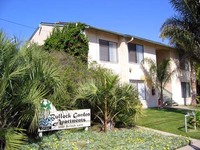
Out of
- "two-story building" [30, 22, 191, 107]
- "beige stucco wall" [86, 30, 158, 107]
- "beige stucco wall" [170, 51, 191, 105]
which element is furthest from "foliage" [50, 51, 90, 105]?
"beige stucco wall" [170, 51, 191, 105]

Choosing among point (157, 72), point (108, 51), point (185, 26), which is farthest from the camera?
point (157, 72)

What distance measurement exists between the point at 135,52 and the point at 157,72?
258 centimetres

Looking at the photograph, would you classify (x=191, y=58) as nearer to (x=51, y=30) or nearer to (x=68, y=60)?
(x=51, y=30)

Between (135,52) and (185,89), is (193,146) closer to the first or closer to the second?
(135,52)

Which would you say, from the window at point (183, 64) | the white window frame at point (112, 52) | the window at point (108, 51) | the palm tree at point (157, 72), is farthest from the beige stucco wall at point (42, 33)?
the window at point (183, 64)

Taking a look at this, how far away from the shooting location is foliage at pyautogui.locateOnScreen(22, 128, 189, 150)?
880cm

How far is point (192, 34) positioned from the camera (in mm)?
18375

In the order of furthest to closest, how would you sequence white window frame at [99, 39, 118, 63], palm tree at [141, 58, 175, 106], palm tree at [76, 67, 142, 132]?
palm tree at [141, 58, 175, 106] → white window frame at [99, 39, 118, 63] → palm tree at [76, 67, 142, 132]

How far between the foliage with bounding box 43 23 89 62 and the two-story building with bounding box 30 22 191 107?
69 centimetres

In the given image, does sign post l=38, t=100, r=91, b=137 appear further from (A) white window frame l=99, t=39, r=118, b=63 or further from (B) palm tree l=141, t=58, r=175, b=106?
(B) palm tree l=141, t=58, r=175, b=106

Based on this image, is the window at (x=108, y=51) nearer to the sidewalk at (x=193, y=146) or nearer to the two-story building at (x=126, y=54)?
the two-story building at (x=126, y=54)

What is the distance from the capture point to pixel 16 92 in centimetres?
797

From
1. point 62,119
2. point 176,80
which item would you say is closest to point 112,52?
point 176,80

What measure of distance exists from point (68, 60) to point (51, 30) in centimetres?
596
